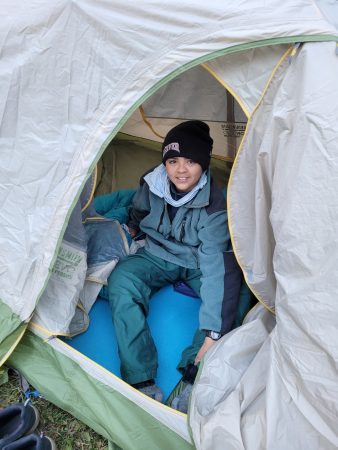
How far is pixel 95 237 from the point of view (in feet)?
5.91

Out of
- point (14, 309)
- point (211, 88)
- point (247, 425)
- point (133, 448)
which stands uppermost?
point (211, 88)

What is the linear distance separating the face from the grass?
831 millimetres

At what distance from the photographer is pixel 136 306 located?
1547 millimetres

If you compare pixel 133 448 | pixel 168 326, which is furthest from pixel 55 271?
pixel 133 448

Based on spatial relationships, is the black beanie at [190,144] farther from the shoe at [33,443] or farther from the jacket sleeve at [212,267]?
the shoe at [33,443]

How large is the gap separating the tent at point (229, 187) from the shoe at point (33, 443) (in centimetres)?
12

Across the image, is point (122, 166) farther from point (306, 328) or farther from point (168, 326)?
point (306, 328)

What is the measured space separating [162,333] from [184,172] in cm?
56

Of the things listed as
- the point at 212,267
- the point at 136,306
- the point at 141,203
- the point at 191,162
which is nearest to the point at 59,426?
the point at 136,306

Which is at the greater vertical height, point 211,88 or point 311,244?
point 211,88

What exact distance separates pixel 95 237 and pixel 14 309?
468 millimetres

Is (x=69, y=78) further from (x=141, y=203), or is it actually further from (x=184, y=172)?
(x=141, y=203)

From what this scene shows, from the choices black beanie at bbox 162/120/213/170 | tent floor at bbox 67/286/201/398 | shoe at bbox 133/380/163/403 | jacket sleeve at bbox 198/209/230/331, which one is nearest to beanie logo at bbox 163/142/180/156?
black beanie at bbox 162/120/213/170

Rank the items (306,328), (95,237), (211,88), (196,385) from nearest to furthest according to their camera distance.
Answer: (306,328), (196,385), (95,237), (211,88)
